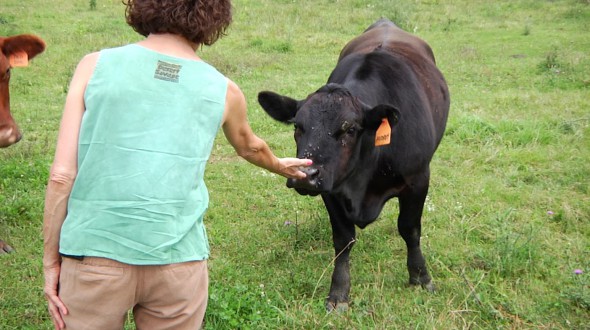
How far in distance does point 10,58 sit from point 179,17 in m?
3.41

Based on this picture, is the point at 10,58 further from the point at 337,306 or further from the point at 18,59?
the point at 337,306

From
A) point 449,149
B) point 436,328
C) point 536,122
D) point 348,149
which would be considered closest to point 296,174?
point 348,149

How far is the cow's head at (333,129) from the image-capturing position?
374 centimetres

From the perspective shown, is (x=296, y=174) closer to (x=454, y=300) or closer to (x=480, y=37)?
(x=454, y=300)

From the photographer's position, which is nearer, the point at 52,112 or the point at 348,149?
the point at 348,149

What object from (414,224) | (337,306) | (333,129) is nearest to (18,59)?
(333,129)

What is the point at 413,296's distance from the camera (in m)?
4.35

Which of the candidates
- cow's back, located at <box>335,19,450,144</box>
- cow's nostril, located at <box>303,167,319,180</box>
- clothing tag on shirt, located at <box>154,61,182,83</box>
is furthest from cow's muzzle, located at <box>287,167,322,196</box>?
cow's back, located at <box>335,19,450,144</box>

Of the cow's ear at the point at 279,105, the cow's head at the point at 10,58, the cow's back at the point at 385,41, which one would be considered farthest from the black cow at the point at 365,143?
the cow's head at the point at 10,58

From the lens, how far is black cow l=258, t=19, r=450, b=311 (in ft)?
12.7

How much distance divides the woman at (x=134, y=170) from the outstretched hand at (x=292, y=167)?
30.2 inches

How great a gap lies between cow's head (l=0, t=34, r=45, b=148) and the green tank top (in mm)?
2630

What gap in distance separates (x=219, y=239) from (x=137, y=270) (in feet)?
9.99

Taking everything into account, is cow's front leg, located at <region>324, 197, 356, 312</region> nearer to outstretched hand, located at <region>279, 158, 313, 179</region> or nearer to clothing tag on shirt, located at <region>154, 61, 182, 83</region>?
outstretched hand, located at <region>279, 158, 313, 179</region>
